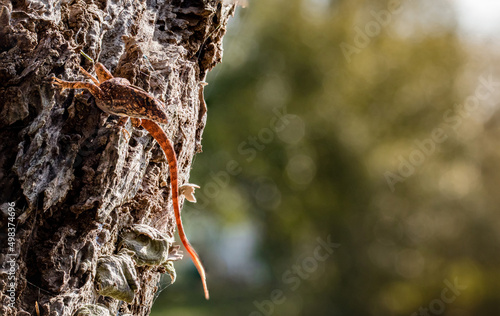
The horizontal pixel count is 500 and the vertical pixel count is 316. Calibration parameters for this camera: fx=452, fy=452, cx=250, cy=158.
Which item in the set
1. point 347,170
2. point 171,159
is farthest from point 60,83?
point 347,170

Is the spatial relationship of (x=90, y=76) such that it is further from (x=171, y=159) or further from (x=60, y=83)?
(x=171, y=159)

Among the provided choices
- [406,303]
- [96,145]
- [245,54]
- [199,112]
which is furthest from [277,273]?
[96,145]

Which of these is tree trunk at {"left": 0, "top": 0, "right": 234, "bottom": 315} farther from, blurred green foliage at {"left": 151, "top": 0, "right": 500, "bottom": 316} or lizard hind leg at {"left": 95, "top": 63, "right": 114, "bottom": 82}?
blurred green foliage at {"left": 151, "top": 0, "right": 500, "bottom": 316}

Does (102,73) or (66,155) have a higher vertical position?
(102,73)

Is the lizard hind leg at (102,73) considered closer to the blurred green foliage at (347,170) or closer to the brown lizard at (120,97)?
the brown lizard at (120,97)

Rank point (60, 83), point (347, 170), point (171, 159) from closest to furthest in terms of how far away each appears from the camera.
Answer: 1. point (60, 83)
2. point (171, 159)
3. point (347, 170)

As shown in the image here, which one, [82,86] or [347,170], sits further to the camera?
[347,170]

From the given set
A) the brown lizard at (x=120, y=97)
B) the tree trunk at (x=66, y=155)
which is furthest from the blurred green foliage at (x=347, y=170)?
the brown lizard at (x=120, y=97)
